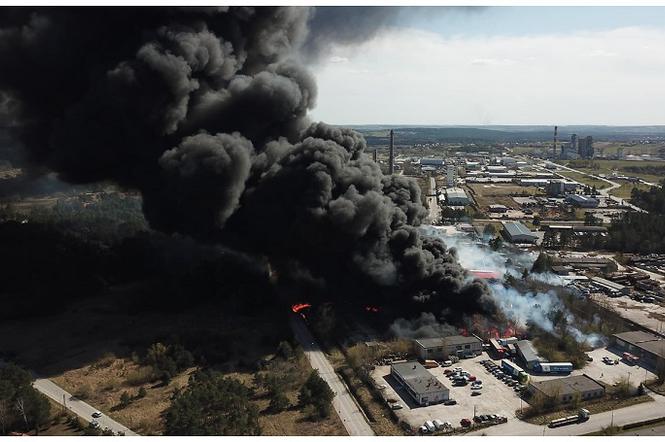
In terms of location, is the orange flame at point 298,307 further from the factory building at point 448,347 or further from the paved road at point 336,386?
the factory building at point 448,347

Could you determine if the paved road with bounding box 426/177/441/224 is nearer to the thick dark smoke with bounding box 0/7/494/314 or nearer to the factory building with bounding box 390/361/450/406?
the thick dark smoke with bounding box 0/7/494/314

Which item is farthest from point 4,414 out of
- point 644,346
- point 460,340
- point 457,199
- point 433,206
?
point 457,199

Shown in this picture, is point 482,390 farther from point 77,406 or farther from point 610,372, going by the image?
point 77,406

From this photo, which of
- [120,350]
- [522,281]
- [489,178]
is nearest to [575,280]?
[522,281]

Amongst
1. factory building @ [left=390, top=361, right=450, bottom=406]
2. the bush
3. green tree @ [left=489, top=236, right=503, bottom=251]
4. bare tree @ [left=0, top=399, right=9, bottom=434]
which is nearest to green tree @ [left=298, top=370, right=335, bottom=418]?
factory building @ [left=390, top=361, right=450, bottom=406]

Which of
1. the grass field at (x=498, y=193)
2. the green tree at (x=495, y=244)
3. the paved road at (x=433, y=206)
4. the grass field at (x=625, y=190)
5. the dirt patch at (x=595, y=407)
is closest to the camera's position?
the dirt patch at (x=595, y=407)

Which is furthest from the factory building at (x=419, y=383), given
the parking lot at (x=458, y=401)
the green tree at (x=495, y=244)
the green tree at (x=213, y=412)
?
the green tree at (x=495, y=244)
